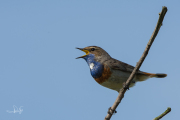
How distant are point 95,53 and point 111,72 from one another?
135cm

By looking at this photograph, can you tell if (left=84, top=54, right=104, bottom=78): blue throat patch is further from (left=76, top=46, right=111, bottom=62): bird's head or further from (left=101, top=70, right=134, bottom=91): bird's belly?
(left=101, top=70, right=134, bottom=91): bird's belly

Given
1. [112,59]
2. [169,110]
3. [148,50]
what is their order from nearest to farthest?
[169,110] → [148,50] → [112,59]

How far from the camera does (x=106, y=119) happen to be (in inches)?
269

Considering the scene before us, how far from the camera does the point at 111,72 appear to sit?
968cm

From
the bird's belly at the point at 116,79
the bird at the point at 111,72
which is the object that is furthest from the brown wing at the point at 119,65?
the bird's belly at the point at 116,79

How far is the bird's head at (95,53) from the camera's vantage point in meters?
10.5

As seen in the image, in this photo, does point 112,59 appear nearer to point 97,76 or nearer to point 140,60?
point 97,76

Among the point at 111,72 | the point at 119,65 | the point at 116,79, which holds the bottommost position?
the point at 116,79

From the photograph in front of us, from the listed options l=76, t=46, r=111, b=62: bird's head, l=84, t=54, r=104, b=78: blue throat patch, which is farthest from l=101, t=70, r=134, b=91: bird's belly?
l=76, t=46, r=111, b=62: bird's head

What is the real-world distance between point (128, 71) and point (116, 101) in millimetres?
3001

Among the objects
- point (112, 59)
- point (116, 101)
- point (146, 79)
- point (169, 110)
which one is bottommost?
point (169, 110)

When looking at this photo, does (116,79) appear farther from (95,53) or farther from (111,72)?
(95,53)

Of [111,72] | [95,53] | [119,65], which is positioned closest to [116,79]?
[111,72]

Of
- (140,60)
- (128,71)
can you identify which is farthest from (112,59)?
(140,60)
